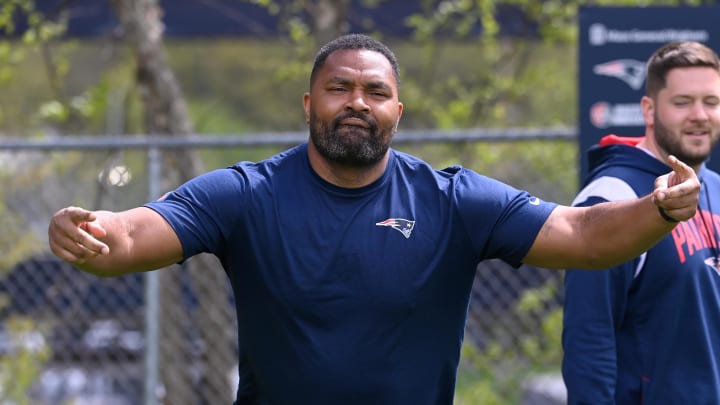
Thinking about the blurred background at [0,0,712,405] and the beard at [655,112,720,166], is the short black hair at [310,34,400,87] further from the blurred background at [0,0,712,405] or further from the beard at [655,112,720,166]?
the blurred background at [0,0,712,405]

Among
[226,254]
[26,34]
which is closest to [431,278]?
[226,254]

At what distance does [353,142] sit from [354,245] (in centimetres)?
33

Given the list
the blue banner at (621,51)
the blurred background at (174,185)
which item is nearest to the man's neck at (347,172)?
the blue banner at (621,51)

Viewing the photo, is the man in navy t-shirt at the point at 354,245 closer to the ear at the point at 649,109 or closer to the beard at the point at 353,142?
the beard at the point at 353,142

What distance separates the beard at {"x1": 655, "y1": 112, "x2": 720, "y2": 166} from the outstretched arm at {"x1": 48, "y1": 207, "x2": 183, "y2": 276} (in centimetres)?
190

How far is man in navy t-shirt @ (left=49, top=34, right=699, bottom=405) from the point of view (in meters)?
3.35

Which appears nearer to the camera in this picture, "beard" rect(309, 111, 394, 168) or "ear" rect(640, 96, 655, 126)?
"beard" rect(309, 111, 394, 168)

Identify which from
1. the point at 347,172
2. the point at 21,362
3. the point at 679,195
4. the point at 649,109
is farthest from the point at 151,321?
the point at 679,195

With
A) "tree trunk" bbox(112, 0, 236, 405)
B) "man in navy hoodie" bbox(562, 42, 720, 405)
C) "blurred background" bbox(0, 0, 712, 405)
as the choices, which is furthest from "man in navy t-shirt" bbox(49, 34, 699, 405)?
"tree trunk" bbox(112, 0, 236, 405)

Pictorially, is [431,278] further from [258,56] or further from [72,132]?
[258,56]

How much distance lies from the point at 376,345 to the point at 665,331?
1138 mm

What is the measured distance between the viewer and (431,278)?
3.43 metres

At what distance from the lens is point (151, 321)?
6.04m

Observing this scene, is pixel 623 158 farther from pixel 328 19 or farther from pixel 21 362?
pixel 21 362
